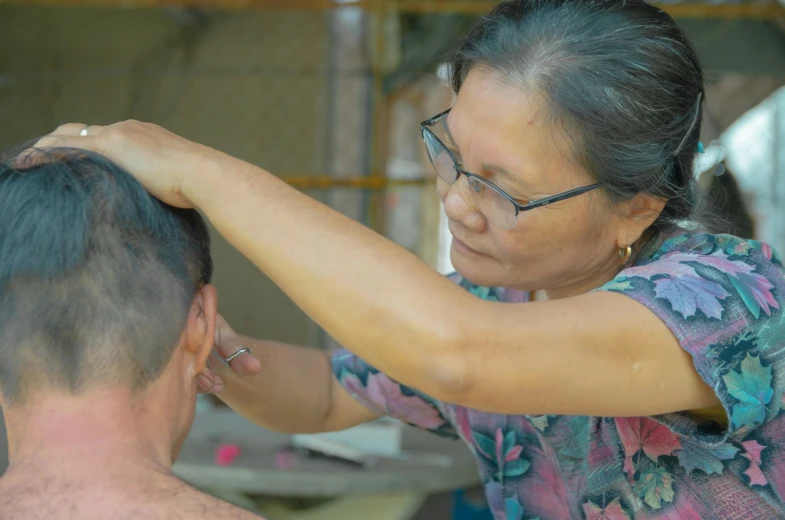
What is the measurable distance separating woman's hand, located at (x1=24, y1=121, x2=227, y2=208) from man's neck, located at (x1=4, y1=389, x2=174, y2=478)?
272 mm

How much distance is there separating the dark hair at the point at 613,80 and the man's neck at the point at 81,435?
0.74m

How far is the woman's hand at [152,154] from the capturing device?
1.17m

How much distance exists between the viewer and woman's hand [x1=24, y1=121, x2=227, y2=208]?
3.83 ft

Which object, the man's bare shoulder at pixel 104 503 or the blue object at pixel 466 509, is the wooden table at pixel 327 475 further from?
the man's bare shoulder at pixel 104 503

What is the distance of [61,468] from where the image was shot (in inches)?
43.4

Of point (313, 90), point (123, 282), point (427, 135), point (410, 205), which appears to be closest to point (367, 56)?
point (313, 90)

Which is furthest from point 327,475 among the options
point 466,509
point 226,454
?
point 466,509

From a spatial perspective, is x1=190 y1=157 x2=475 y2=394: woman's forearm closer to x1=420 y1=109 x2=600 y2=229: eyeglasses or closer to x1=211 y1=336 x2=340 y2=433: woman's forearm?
x1=420 y1=109 x2=600 y2=229: eyeglasses

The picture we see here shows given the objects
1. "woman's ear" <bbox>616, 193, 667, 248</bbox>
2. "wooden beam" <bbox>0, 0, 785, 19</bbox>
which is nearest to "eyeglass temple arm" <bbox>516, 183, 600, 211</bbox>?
"woman's ear" <bbox>616, 193, 667, 248</bbox>

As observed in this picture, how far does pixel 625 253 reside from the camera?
152 cm

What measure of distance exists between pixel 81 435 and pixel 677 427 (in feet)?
2.78

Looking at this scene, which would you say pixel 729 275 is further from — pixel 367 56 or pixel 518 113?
pixel 367 56

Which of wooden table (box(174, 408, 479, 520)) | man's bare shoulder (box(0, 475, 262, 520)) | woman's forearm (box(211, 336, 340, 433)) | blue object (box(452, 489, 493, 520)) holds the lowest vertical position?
blue object (box(452, 489, 493, 520))

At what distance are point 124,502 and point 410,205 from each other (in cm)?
710
